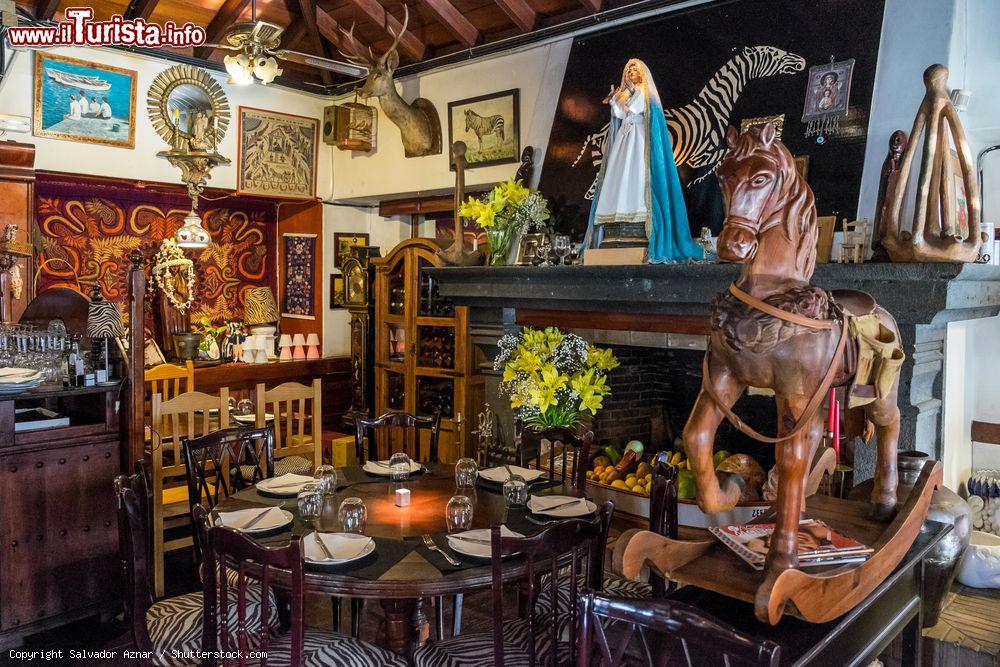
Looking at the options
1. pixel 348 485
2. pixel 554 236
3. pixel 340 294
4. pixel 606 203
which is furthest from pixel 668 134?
pixel 340 294

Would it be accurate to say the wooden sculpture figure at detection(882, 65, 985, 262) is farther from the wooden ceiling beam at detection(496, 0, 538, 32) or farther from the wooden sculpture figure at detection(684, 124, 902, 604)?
the wooden ceiling beam at detection(496, 0, 538, 32)

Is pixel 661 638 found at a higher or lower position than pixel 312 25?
lower

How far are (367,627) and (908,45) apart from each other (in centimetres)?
364

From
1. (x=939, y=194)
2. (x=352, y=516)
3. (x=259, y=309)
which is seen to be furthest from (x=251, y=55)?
(x=259, y=309)

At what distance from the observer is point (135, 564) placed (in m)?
2.28

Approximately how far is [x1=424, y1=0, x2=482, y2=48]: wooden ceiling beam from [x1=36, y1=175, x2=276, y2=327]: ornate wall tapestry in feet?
8.65

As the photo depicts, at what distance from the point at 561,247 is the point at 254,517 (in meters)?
Answer: 2.22

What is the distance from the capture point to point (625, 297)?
373cm

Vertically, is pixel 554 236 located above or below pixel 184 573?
above

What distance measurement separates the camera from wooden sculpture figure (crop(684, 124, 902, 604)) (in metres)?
1.49

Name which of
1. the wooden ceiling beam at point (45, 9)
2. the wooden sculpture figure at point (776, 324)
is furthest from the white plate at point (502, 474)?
the wooden ceiling beam at point (45, 9)

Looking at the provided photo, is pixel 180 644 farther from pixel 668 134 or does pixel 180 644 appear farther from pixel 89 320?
pixel 668 134

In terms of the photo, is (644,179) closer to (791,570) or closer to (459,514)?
(459,514)

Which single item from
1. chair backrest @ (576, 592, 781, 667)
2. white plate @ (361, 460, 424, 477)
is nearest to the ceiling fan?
white plate @ (361, 460, 424, 477)
